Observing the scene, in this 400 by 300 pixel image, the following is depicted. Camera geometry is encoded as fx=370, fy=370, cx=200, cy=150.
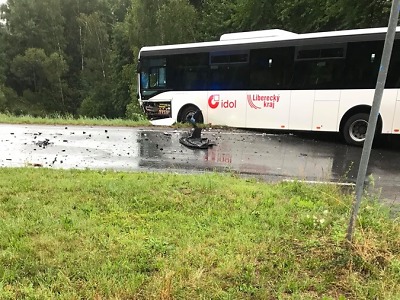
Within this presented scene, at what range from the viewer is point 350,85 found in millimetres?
11312

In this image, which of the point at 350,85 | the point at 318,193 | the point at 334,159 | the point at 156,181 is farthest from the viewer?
the point at 350,85

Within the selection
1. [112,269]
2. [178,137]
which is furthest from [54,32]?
[112,269]

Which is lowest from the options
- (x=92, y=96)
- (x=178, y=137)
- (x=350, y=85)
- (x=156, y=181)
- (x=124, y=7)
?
(x=92, y=96)

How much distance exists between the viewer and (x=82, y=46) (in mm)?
51406

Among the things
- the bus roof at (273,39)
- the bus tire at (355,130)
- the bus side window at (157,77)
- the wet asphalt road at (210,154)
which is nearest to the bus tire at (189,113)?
the bus side window at (157,77)

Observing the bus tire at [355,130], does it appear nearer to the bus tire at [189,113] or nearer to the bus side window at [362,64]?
the bus side window at [362,64]

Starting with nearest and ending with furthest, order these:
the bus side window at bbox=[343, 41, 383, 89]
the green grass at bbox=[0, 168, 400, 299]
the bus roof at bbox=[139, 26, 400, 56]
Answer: the green grass at bbox=[0, 168, 400, 299] → the bus side window at bbox=[343, 41, 383, 89] → the bus roof at bbox=[139, 26, 400, 56]

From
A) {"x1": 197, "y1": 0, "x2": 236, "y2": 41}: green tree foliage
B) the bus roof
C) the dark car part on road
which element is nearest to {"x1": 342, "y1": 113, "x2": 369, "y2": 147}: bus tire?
the dark car part on road

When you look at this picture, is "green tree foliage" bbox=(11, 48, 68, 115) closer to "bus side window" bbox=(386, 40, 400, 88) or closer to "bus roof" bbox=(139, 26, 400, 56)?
"bus roof" bbox=(139, 26, 400, 56)

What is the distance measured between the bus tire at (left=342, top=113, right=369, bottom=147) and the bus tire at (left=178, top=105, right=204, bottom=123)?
5.78m

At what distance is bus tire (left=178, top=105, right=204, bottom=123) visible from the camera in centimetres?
1512

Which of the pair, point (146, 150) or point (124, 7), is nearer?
point (146, 150)

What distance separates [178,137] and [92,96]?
126 ft

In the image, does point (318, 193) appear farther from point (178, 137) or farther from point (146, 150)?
point (178, 137)
